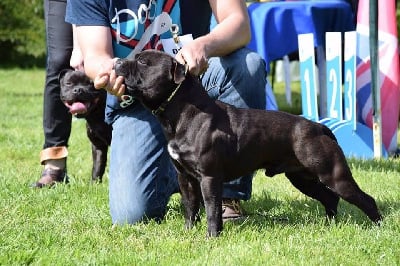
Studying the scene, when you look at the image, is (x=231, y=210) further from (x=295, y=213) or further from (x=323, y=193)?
(x=323, y=193)

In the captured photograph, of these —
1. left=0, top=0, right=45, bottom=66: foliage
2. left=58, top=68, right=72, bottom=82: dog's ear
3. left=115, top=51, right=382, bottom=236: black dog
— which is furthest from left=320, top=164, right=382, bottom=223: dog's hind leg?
left=0, top=0, right=45, bottom=66: foliage

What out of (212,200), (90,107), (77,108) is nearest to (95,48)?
(212,200)

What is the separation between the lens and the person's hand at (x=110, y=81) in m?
3.39

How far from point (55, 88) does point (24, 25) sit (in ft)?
51.5

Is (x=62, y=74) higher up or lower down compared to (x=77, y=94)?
higher up

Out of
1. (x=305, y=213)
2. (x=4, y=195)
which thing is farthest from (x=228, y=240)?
(x=4, y=195)

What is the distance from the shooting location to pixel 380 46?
266 inches

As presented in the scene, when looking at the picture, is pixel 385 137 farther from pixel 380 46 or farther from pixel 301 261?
pixel 301 261

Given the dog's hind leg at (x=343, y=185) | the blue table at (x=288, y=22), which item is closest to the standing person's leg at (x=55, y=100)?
the dog's hind leg at (x=343, y=185)

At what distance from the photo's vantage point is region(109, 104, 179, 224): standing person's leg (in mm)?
3984

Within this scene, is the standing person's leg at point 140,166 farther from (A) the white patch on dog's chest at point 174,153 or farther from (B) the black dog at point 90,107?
(B) the black dog at point 90,107

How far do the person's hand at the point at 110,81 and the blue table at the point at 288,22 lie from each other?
3.72 metres

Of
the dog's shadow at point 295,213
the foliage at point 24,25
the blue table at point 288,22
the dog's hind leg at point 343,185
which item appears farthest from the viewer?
the foliage at point 24,25

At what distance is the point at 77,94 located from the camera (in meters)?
5.31
